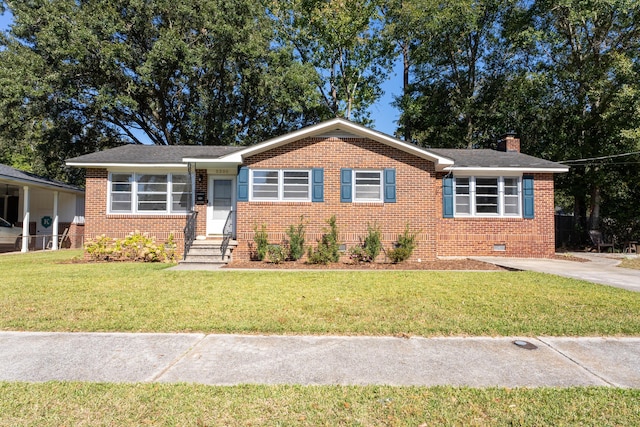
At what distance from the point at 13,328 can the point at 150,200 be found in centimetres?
922

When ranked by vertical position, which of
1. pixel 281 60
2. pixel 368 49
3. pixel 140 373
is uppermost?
pixel 368 49

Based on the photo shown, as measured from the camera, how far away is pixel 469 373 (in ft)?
10.9

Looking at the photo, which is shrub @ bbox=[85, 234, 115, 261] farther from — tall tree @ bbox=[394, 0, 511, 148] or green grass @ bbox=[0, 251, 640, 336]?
tall tree @ bbox=[394, 0, 511, 148]

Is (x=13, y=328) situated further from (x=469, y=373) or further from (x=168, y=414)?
(x=469, y=373)

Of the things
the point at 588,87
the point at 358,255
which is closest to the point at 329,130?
the point at 358,255

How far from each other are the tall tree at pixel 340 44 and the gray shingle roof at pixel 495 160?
12.6 metres

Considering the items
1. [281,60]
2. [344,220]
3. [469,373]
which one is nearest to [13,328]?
[469,373]

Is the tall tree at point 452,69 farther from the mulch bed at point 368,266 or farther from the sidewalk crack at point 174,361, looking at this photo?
the sidewalk crack at point 174,361

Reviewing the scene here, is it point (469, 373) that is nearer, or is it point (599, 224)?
point (469, 373)

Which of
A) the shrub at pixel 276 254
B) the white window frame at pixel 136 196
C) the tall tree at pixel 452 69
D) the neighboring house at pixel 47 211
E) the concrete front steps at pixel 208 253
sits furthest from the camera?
the tall tree at pixel 452 69

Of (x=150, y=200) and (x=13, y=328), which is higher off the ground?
(x=150, y=200)

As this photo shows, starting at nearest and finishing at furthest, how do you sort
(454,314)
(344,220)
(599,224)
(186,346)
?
(186,346)
(454,314)
(344,220)
(599,224)

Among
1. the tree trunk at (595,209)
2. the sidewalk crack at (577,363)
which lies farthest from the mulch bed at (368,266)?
the tree trunk at (595,209)

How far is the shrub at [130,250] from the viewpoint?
11875mm
